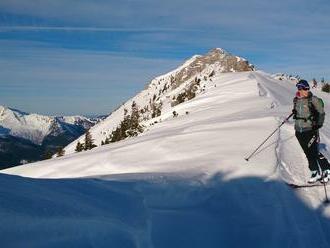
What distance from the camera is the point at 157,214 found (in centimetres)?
940

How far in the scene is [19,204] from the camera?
7.04m

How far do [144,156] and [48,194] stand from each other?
8575mm

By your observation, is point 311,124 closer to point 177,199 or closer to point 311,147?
point 311,147

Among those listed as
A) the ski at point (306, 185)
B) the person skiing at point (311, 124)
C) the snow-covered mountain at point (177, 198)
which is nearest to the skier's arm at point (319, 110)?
the person skiing at point (311, 124)

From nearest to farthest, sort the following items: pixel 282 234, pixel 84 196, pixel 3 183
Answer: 1. pixel 3 183
2. pixel 84 196
3. pixel 282 234

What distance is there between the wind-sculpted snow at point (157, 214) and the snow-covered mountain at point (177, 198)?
18 millimetres

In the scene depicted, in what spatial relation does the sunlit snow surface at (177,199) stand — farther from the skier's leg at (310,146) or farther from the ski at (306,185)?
the skier's leg at (310,146)

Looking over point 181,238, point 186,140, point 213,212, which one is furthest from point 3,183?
point 186,140

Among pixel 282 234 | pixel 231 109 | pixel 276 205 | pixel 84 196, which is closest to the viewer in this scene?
pixel 84 196

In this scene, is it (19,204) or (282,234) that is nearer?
(19,204)

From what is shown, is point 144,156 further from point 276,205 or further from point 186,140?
point 276,205

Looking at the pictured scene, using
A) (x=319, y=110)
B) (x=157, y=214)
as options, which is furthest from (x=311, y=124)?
(x=157, y=214)

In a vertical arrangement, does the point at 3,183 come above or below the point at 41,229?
above

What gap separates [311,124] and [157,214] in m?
5.58
